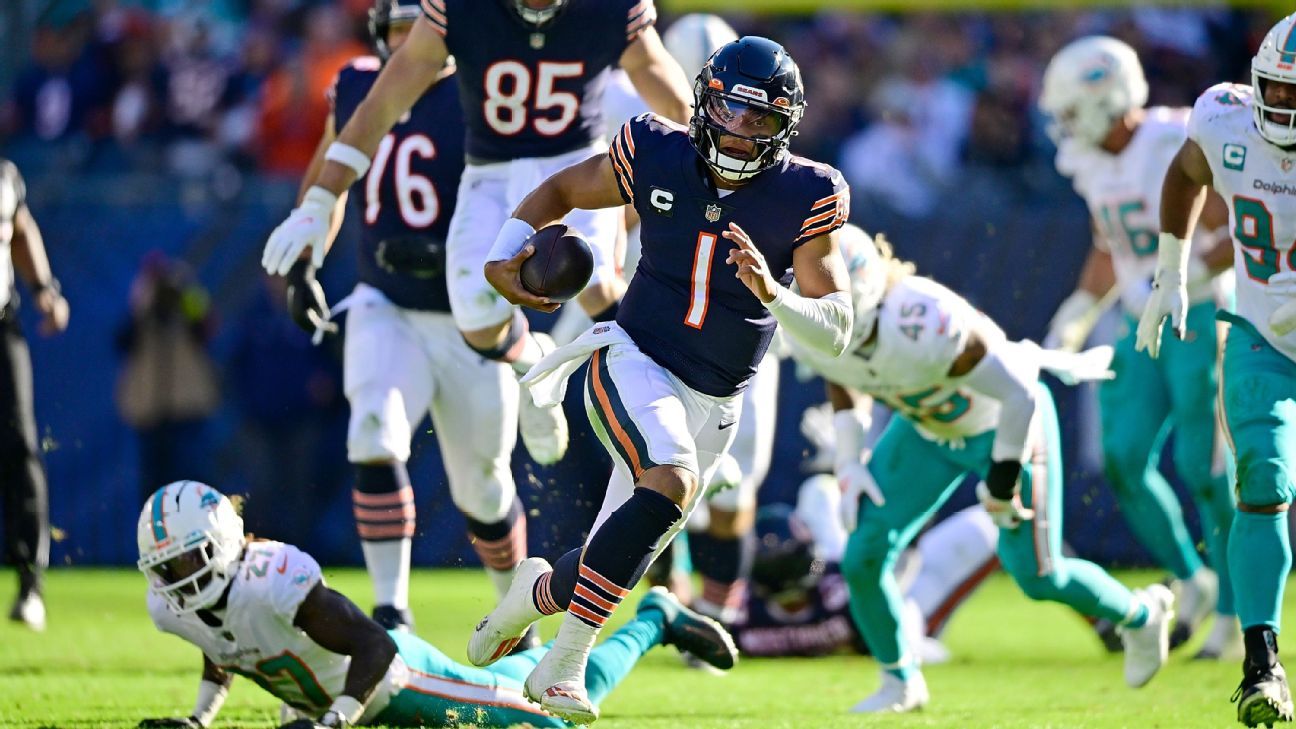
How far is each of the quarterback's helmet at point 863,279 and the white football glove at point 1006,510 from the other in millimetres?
679

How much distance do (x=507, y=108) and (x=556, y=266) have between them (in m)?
1.43

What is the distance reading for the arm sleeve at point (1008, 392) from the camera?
618 centimetres

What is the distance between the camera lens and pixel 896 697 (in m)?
6.36

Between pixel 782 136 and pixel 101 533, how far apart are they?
26.0 ft

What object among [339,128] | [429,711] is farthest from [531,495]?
[429,711]

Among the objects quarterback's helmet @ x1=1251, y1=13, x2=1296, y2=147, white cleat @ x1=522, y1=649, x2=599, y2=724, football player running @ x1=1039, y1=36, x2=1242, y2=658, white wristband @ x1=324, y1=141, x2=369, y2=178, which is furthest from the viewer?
football player running @ x1=1039, y1=36, x2=1242, y2=658

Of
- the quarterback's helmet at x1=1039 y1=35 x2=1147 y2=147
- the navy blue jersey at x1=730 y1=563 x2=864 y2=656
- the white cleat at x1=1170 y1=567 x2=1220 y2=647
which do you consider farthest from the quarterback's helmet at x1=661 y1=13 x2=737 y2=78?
the white cleat at x1=1170 y1=567 x2=1220 y2=647

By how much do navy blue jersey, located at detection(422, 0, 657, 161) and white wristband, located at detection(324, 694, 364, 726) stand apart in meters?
2.10

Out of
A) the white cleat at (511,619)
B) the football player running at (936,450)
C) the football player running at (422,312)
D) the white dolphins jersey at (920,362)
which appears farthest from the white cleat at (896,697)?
the white cleat at (511,619)

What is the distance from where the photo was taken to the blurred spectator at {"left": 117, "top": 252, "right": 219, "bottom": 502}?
37.7ft

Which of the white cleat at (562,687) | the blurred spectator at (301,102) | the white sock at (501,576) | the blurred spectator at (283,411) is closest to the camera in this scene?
the white cleat at (562,687)

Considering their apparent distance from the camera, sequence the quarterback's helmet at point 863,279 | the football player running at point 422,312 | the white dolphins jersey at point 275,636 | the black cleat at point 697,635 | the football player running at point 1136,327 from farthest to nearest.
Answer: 1. the football player running at point 1136,327
2. the football player running at point 422,312
3. the quarterback's helmet at point 863,279
4. the black cleat at point 697,635
5. the white dolphins jersey at point 275,636

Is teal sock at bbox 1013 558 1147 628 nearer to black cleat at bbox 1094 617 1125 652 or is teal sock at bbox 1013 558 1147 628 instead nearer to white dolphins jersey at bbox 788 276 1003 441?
white dolphins jersey at bbox 788 276 1003 441

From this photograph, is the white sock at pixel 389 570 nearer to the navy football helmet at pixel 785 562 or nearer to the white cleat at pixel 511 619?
the white cleat at pixel 511 619
